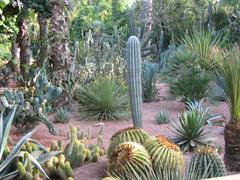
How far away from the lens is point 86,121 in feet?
29.2

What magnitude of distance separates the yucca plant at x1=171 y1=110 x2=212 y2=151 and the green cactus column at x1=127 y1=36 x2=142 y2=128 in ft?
2.17

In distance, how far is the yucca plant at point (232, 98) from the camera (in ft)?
16.9

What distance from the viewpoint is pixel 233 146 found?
5488mm

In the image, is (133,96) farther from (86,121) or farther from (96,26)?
(96,26)

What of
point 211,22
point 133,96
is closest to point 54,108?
point 133,96

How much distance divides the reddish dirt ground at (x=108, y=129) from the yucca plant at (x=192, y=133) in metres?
0.18

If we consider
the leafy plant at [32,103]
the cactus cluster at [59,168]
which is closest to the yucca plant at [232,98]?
the cactus cluster at [59,168]

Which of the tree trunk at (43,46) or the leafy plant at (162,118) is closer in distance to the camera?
the leafy plant at (162,118)

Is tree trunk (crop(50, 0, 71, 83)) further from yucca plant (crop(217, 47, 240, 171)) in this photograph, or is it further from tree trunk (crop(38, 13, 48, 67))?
yucca plant (crop(217, 47, 240, 171))

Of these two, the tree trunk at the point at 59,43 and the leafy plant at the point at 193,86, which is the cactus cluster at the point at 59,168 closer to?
the tree trunk at the point at 59,43

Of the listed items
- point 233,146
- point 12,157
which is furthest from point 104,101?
point 12,157

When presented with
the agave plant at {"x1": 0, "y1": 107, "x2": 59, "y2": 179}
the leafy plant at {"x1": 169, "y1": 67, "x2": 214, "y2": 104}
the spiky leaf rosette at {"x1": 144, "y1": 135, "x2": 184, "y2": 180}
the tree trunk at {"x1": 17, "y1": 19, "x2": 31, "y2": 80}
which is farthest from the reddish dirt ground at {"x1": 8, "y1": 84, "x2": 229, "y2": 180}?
the tree trunk at {"x1": 17, "y1": 19, "x2": 31, "y2": 80}

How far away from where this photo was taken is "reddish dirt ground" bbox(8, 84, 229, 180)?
18.0 feet

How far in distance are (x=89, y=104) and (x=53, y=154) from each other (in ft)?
13.6
